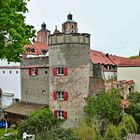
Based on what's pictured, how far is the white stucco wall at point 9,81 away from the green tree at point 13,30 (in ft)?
86.3

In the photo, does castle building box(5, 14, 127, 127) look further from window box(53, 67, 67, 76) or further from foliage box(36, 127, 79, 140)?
foliage box(36, 127, 79, 140)

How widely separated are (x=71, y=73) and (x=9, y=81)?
1343 centimetres

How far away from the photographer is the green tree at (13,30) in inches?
540

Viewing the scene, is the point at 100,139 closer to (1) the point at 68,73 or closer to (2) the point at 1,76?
(1) the point at 68,73

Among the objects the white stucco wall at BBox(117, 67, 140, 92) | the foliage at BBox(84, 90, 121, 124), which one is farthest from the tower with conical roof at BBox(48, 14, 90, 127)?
the white stucco wall at BBox(117, 67, 140, 92)

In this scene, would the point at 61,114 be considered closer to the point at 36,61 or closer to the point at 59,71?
the point at 59,71

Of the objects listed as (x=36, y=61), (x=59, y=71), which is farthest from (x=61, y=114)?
(x=36, y=61)

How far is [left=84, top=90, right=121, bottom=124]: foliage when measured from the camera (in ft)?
94.2

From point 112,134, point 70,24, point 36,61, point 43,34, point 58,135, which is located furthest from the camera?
point 43,34

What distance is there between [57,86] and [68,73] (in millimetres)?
2198

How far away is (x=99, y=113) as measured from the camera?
29422 mm

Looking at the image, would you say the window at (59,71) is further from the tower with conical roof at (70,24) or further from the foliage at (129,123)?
the tower with conical roof at (70,24)

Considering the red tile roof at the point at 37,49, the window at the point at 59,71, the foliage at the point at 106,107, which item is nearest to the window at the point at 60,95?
the window at the point at 59,71

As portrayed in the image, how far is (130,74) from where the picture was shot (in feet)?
131
